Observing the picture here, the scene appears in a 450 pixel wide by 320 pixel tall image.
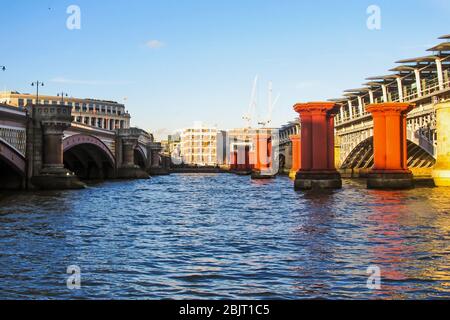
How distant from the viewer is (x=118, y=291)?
13109 millimetres

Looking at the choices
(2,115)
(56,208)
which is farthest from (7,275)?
(2,115)

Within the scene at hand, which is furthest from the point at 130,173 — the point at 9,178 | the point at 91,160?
the point at 9,178

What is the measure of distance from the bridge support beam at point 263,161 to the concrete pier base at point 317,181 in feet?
143

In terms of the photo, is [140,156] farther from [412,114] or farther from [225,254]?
[225,254]

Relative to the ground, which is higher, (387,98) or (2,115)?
(387,98)

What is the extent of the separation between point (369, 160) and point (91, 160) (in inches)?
1741

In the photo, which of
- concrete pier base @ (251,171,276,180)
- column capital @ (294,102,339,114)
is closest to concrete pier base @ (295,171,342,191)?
column capital @ (294,102,339,114)

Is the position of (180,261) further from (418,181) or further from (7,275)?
(418,181)

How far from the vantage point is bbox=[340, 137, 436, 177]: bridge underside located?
8394cm

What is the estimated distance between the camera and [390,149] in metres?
60.7

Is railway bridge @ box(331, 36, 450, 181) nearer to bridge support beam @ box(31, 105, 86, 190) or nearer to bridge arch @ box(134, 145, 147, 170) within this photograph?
bridge support beam @ box(31, 105, 86, 190)

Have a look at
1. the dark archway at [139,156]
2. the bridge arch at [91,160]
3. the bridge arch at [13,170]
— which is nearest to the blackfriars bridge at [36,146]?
the bridge arch at [13,170]

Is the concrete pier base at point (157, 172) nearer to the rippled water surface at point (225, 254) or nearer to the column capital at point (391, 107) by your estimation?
the column capital at point (391, 107)
